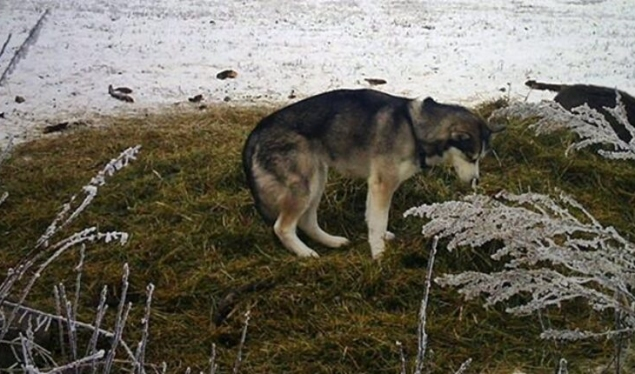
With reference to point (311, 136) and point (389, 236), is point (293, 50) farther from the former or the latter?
point (389, 236)

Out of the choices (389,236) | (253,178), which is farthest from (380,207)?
(253,178)

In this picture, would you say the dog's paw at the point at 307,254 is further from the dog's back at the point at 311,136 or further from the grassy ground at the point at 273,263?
the dog's back at the point at 311,136

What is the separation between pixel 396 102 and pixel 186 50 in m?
7.44

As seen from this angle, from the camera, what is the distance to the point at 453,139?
498 centimetres

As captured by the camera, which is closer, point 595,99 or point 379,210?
point 379,210

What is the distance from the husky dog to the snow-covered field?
3445 mm

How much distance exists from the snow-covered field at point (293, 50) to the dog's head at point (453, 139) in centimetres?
417

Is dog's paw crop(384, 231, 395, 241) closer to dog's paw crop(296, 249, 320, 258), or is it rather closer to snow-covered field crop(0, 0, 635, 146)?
dog's paw crop(296, 249, 320, 258)

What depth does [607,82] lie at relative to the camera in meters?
10.5

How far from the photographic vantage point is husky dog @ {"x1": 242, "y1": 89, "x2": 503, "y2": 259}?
4.90 meters

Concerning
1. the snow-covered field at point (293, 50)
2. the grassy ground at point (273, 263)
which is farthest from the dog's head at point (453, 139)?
the snow-covered field at point (293, 50)

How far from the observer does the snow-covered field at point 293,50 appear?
31.2 ft

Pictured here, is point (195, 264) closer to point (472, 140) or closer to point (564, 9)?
point (472, 140)

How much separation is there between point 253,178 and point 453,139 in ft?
4.18
